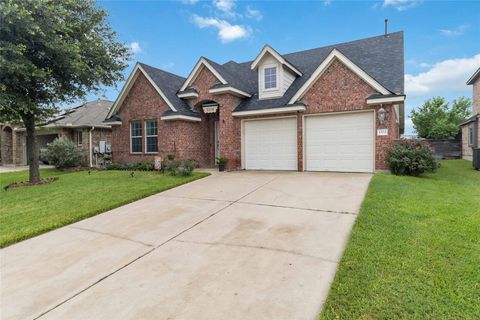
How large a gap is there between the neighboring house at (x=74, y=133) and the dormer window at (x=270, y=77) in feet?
33.6

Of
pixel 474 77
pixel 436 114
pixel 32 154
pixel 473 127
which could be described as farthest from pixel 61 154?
pixel 436 114

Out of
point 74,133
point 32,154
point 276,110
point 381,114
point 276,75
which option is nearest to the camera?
point 381,114

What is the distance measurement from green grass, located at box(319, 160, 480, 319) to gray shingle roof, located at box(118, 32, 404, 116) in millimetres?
6591

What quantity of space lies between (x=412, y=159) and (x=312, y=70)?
705cm

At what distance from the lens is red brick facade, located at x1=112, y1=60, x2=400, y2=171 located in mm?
10938

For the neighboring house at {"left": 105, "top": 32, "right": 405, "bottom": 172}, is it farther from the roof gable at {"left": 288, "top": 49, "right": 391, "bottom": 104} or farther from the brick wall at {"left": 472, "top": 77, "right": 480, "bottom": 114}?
the brick wall at {"left": 472, "top": 77, "right": 480, "bottom": 114}

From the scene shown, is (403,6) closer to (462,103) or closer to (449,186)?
(449,186)

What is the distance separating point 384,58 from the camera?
1299 centimetres

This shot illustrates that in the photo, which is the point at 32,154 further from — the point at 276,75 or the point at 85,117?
the point at 276,75

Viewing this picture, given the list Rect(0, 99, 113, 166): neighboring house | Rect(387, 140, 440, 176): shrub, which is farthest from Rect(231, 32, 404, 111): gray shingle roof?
Rect(0, 99, 113, 166): neighboring house

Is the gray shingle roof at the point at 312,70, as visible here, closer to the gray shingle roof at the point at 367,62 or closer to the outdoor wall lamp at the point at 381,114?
the gray shingle roof at the point at 367,62

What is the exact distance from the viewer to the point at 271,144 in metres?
13.1

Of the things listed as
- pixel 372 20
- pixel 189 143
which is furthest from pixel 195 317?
pixel 372 20

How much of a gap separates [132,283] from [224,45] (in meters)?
18.3
